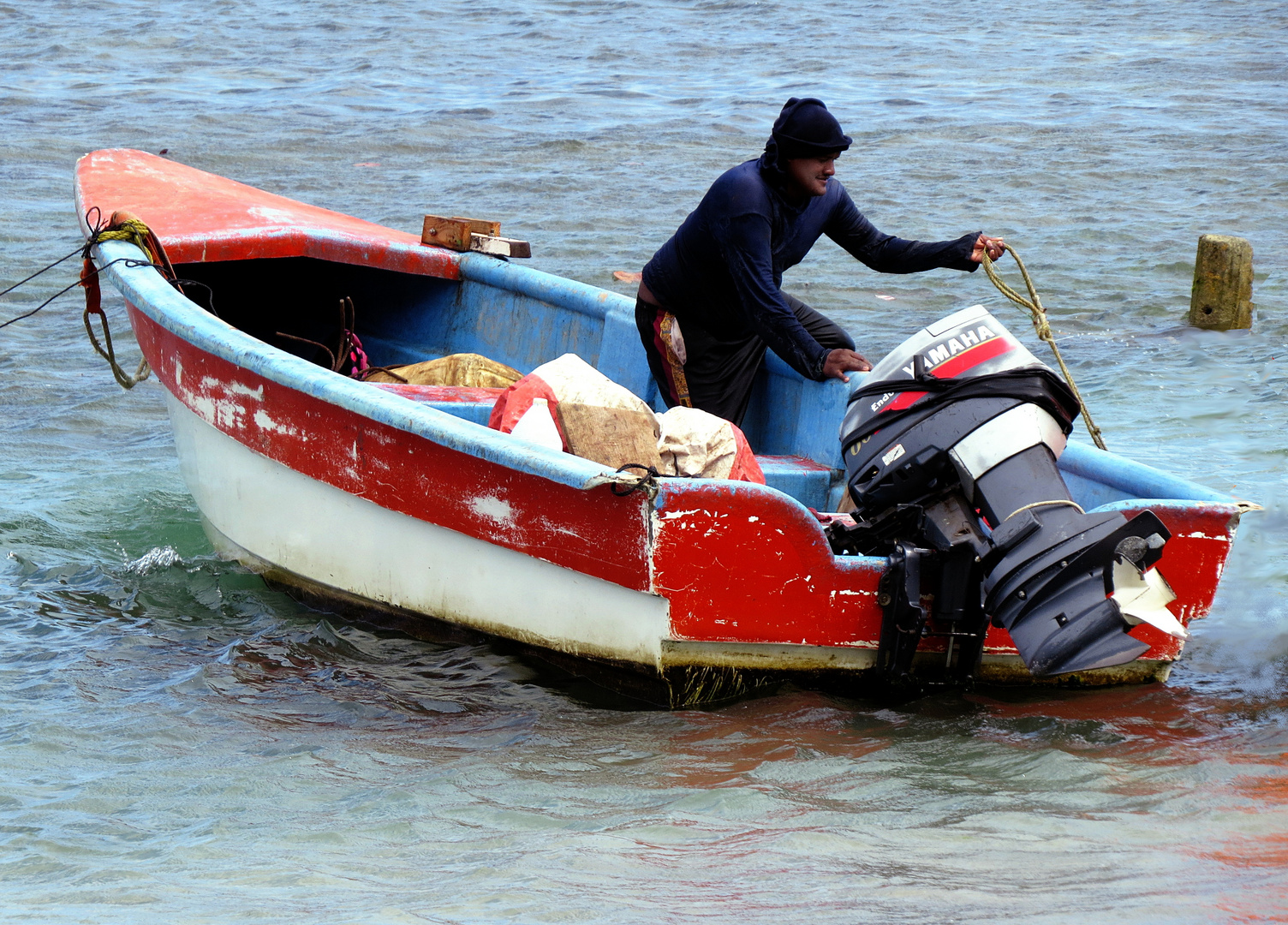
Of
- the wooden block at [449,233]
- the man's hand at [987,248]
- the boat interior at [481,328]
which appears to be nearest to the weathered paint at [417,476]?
the boat interior at [481,328]

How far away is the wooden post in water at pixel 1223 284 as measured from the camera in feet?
29.0

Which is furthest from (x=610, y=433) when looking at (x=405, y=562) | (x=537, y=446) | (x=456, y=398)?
(x=456, y=398)

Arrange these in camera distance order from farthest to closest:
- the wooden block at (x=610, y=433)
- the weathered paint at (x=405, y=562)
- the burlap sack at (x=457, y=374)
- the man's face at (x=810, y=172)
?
the burlap sack at (x=457, y=374), the man's face at (x=810, y=172), the wooden block at (x=610, y=433), the weathered paint at (x=405, y=562)

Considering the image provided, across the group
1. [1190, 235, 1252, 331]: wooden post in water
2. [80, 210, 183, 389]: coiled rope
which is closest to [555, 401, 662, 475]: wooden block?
[80, 210, 183, 389]: coiled rope

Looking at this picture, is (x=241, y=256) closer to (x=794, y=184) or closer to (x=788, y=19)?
(x=794, y=184)

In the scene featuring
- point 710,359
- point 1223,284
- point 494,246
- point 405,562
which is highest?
point 494,246

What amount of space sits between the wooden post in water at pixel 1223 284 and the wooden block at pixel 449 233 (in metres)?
5.08

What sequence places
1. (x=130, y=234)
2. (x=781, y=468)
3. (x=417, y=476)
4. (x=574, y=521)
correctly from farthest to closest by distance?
(x=130, y=234)
(x=781, y=468)
(x=417, y=476)
(x=574, y=521)

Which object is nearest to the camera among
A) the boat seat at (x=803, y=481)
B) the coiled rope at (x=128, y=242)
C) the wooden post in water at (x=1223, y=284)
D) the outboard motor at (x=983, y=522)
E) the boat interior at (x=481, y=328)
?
the outboard motor at (x=983, y=522)

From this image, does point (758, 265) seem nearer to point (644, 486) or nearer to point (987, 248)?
point (987, 248)

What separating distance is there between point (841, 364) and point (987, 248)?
0.64 m

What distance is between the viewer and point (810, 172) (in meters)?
4.36

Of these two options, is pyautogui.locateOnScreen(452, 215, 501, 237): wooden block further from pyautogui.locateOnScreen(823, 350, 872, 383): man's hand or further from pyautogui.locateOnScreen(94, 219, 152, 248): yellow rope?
pyautogui.locateOnScreen(823, 350, 872, 383): man's hand

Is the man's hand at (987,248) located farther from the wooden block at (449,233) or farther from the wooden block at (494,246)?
the wooden block at (449,233)
